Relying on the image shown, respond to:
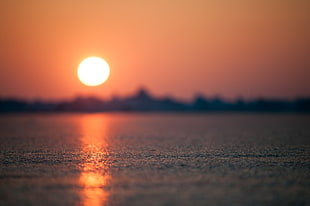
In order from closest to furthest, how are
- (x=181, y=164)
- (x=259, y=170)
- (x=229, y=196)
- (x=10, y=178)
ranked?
(x=229, y=196)
(x=10, y=178)
(x=259, y=170)
(x=181, y=164)

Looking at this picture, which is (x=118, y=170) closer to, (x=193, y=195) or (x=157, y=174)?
(x=157, y=174)

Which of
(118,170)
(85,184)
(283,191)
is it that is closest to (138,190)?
(85,184)

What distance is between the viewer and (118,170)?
23234 mm

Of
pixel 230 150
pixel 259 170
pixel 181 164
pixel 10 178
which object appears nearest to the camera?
pixel 10 178

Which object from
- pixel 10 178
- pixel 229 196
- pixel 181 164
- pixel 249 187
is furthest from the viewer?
pixel 181 164

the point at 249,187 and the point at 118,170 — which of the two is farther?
the point at 118,170

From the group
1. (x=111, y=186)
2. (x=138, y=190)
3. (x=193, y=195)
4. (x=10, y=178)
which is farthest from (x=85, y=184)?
(x=193, y=195)

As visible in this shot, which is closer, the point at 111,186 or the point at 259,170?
the point at 111,186

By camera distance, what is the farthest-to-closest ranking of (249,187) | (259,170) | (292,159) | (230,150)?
1. (230,150)
2. (292,159)
3. (259,170)
4. (249,187)

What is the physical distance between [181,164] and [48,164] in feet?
29.6

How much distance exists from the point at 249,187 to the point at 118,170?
831cm

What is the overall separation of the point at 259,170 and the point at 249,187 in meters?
4.80

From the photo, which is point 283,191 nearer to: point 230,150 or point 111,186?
point 111,186

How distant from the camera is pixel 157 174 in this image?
21.7m
